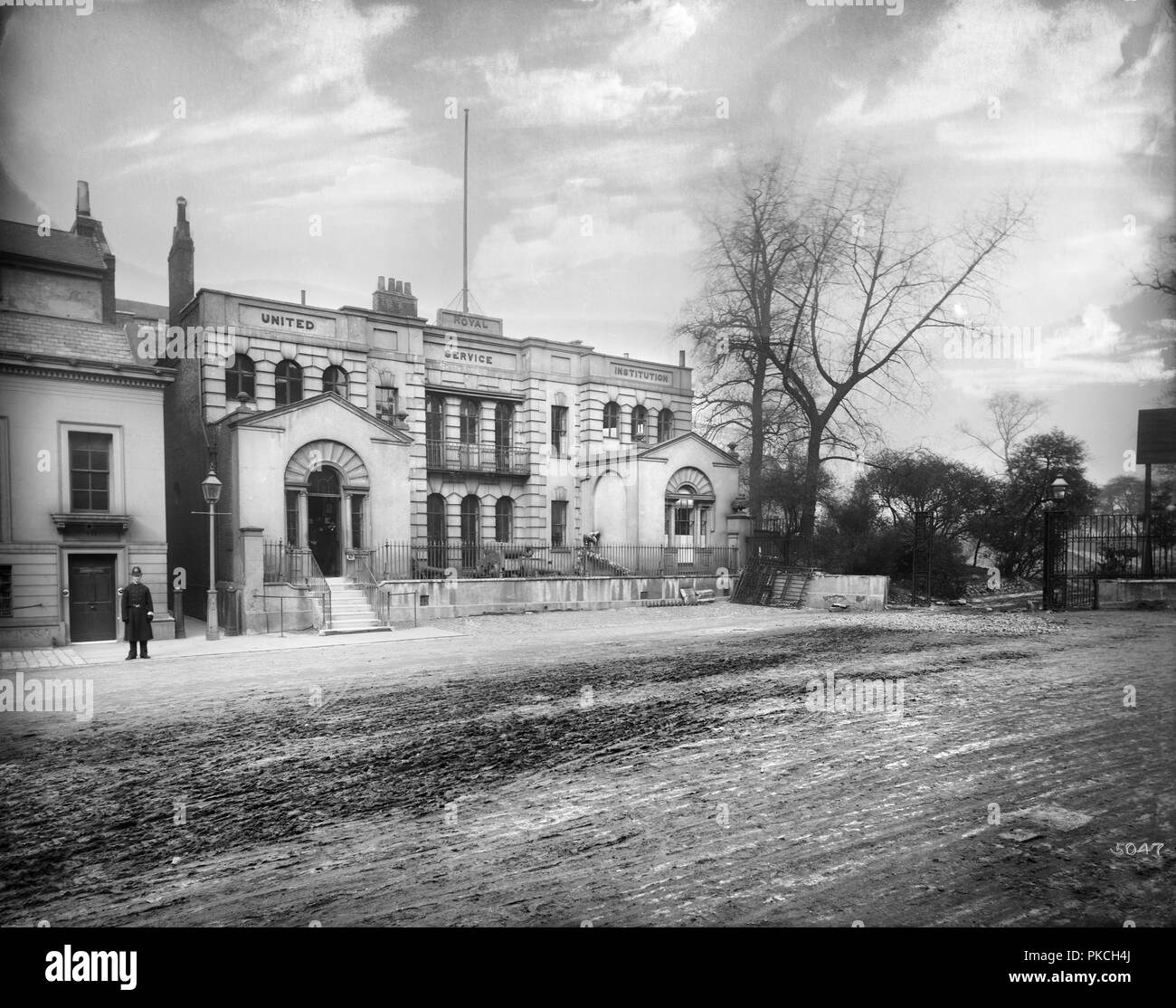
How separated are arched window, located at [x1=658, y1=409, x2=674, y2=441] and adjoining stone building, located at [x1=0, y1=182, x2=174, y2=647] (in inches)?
580

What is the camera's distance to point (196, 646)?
1288 centimetres

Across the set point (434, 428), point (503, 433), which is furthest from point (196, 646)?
point (503, 433)

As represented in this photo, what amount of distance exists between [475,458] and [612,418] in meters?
4.78

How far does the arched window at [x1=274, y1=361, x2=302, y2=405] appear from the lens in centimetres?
1867

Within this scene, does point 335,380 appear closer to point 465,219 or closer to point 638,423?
point 638,423

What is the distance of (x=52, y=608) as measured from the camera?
1299 cm

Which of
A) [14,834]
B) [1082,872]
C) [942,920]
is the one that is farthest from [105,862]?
[1082,872]

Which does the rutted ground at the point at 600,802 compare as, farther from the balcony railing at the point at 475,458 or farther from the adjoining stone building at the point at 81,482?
the balcony railing at the point at 475,458

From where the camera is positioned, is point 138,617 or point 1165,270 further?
point 138,617

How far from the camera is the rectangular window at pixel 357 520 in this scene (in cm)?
1711

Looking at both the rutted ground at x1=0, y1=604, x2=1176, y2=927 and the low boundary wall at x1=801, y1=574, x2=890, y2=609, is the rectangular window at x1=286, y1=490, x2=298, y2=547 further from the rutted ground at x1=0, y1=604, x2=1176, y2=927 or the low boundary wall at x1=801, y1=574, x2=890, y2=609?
the low boundary wall at x1=801, y1=574, x2=890, y2=609

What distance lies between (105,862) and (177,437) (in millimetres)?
17988

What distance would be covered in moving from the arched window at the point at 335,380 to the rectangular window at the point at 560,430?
6.97 metres
